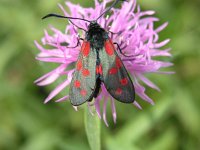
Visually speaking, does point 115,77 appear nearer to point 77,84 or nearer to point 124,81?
point 124,81

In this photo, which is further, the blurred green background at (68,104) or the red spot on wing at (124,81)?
the blurred green background at (68,104)

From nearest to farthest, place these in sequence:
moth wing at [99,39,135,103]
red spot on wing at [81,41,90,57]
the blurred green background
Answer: moth wing at [99,39,135,103], red spot on wing at [81,41,90,57], the blurred green background

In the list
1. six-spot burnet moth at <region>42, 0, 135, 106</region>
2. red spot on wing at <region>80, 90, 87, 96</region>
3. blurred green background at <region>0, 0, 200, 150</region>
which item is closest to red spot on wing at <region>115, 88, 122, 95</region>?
six-spot burnet moth at <region>42, 0, 135, 106</region>

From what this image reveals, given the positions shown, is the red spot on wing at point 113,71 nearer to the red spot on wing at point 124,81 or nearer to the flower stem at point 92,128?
the red spot on wing at point 124,81

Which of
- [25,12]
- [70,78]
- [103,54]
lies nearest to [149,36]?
[103,54]

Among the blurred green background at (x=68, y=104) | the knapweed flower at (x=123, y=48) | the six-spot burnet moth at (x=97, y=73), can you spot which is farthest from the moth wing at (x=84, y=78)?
the blurred green background at (x=68, y=104)

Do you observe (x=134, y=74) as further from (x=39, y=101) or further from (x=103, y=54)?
(x=39, y=101)

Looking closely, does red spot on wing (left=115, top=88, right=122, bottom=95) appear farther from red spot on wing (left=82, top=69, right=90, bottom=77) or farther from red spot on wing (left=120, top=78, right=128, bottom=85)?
red spot on wing (left=82, top=69, right=90, bottom=77)
